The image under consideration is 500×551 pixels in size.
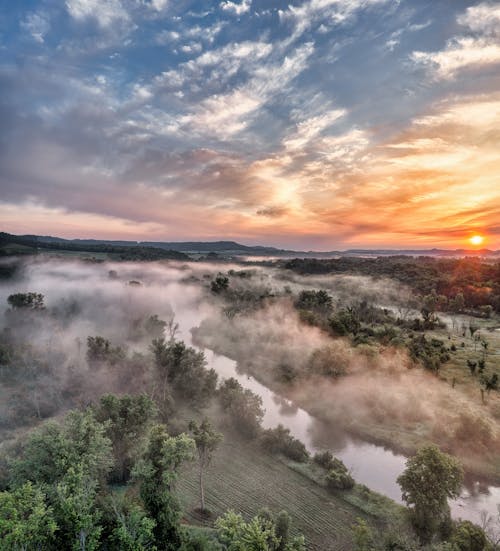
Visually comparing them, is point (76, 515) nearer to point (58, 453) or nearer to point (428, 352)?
point (58, 453)

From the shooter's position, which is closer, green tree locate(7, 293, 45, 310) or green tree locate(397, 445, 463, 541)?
green tree locate(397, 445, 463, 541)

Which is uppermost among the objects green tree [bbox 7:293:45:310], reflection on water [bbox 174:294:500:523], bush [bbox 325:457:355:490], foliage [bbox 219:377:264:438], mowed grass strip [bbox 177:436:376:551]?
green tree [bbox 7:293:45:310]

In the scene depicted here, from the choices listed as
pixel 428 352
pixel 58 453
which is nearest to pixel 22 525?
pixel 58 453

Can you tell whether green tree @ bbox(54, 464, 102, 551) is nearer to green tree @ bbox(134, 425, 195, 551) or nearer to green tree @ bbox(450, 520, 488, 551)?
green tree @ bbox(134, 425, 195, 551)

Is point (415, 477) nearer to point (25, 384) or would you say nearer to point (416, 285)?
point (25, 384)

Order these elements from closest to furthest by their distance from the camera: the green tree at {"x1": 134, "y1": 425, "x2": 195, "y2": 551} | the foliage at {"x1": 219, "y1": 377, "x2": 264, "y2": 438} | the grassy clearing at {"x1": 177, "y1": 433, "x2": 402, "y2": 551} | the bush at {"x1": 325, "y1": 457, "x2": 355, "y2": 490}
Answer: the green tree at {"x1": 134, "y1": 425, "x2": 195, "y2": 551} → the grassy clearing at {"x1": 177, "y1": 433, "x2": 402, "y2": 551} → the bush at {"x1": 325, "y1": 457, "x2": 355, "y2": 490} → the foliage at {"x1": 219, "y1": 377, "x2": 264, "y2": 438}

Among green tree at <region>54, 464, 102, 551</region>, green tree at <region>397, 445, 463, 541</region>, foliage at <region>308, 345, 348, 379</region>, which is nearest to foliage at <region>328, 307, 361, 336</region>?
foliage at <region>308, 345, 348, 379</region>
